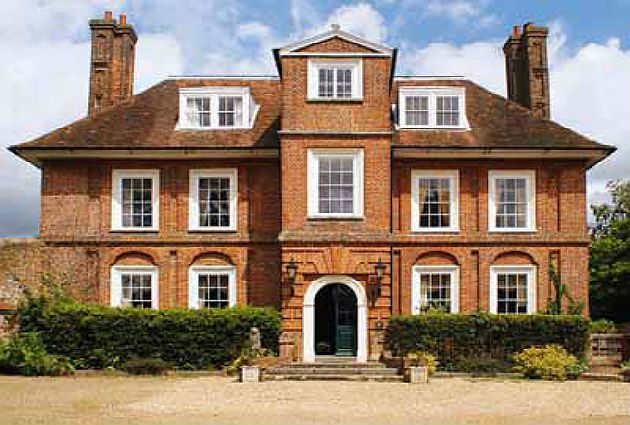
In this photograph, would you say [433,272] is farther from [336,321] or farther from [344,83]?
[344,83]

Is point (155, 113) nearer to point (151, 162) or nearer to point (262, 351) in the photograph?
point (151, 162)

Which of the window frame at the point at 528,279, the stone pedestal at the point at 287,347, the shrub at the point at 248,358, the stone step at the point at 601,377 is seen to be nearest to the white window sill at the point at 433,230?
the window frame at the point at 528,279

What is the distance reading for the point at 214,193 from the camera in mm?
28938

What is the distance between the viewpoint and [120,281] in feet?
94.0

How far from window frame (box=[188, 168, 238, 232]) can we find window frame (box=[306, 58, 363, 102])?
3723 mm

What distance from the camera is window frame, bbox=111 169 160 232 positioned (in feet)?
94.2

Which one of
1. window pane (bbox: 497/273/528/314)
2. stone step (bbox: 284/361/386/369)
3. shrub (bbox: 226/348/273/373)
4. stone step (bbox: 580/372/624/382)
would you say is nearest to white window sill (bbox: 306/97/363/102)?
window pane (bbox: 497/273/528/314)

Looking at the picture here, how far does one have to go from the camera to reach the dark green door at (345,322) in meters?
27.5

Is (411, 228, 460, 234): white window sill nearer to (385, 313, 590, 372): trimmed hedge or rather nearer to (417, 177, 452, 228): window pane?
(417, 177, 452, 228): window pane

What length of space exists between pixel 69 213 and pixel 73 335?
14.9ft

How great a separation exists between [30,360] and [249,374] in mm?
6283

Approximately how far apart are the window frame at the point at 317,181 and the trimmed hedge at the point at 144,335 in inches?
144

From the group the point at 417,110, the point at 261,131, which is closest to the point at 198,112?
the point at 261,131

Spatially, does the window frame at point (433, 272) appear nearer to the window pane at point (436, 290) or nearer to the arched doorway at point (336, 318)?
the window pane at point (436, 290)
